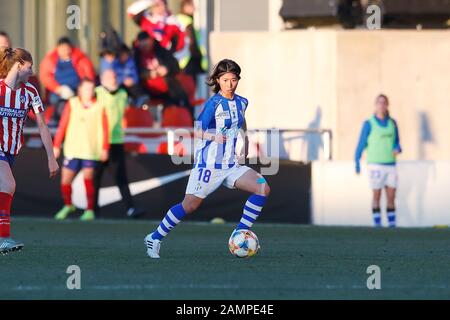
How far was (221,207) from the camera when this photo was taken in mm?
18406

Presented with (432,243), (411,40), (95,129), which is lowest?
(432,243)

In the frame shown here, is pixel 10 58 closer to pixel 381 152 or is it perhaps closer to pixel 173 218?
pixel 173 218

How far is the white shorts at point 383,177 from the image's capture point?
18.0m

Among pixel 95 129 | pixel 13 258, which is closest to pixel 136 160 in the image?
pixel 95 129

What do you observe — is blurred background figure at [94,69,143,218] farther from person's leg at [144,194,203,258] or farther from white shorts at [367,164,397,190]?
person's leg at [144,194,203,258]

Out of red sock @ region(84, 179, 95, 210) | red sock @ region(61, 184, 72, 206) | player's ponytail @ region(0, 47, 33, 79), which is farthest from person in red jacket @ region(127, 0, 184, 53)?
player's ponytail @ region(0, 47, 33, 79)

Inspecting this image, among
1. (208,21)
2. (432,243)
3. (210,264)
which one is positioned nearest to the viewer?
(210,264)

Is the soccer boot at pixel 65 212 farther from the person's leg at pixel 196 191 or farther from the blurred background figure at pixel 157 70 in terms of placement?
the person's leg at pixel 196 191

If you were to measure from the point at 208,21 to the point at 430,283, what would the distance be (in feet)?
44.6

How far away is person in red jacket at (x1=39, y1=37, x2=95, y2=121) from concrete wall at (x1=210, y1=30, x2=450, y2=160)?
10.2 ft

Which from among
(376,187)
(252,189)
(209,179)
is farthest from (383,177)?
(209,179)

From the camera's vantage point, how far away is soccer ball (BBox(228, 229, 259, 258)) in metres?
11.8

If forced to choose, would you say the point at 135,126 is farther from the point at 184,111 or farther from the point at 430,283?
the point at 430,283

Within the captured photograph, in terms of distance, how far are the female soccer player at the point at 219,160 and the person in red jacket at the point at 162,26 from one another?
9144mm
